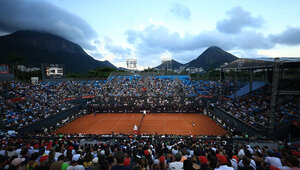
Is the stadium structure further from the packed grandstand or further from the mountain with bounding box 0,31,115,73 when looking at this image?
the mountain with bounding box 0,31,115,73

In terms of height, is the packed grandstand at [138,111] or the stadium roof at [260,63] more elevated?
the stadium roof at [260,63]

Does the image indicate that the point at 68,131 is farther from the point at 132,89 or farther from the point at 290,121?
the point at 290,121

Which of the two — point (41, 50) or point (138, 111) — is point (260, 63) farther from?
point (41, 50)

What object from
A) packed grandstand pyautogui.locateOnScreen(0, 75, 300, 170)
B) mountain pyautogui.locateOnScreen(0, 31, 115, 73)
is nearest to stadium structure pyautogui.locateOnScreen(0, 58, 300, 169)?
packed grandstand pyautogui.locateOnScreen(0, 75, 300, 170)

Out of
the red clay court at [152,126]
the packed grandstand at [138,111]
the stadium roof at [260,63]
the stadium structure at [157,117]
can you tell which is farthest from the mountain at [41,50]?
the stadium roof at [260,63]

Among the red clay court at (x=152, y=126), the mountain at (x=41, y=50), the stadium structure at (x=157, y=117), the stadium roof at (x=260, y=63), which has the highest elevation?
the mountain at (x=41, y=50)

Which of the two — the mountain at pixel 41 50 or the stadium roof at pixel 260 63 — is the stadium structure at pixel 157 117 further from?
the mountain at pixel 41 50

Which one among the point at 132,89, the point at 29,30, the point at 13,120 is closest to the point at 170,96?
the point at 132,89
